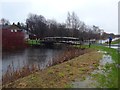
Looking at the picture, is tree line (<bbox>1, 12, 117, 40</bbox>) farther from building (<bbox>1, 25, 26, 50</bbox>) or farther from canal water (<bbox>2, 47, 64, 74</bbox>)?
canal water (<bbox>2, 47, 64, 74</bbox>)

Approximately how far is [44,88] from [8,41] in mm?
55186

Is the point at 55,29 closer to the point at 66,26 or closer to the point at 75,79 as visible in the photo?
the point at 66,26

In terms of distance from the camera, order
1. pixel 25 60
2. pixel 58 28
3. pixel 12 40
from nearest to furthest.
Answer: pixel 25 60
pixel 12 40
pixel 58 28

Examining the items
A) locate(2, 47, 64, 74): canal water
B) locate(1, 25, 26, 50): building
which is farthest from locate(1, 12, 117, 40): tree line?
locate(2, 47, 64, 74): canal water

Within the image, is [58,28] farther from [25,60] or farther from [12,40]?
[25,60]

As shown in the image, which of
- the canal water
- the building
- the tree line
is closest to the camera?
the canal water

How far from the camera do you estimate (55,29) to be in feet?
336

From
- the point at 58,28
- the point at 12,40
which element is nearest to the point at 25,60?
the point at 12,40

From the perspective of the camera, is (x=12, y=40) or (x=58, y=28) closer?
(x=12, y=40)

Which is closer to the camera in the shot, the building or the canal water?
the canal water

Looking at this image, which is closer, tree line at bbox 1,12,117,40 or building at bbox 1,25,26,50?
building at bbox 1,25,26,50

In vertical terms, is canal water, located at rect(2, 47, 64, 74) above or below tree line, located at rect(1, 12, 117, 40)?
below

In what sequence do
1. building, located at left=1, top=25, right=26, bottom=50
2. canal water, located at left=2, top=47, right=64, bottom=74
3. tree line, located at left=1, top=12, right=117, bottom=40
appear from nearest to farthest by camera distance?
canal water, located at left=2, top=47, right=64, bottom=74 → building, located at left=1, top=25, right=26, bottom=50 → tree line, located at left=1, top=12, right=117, bottom=40

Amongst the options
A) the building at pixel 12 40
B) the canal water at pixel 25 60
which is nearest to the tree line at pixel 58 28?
the building at pixel 12 40
